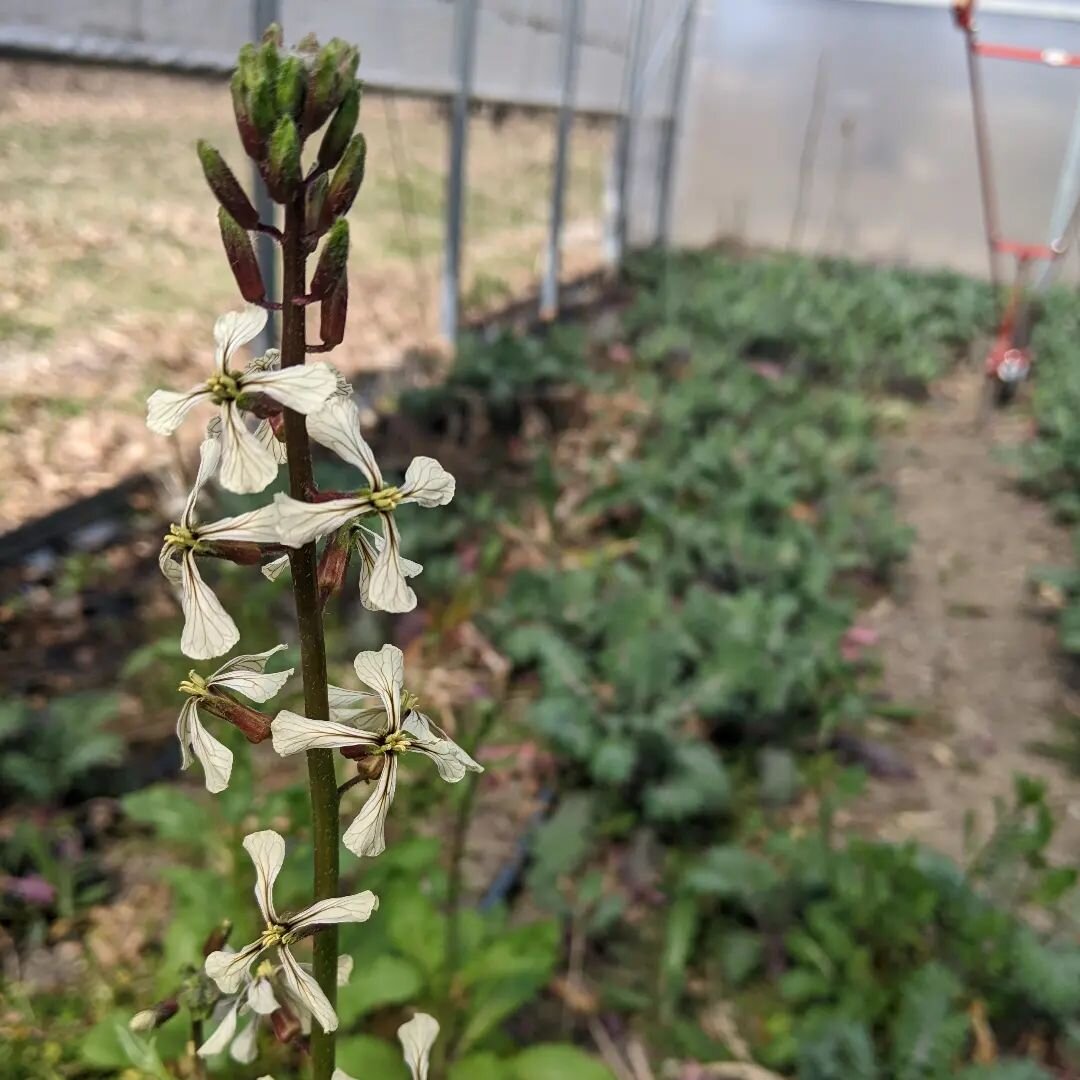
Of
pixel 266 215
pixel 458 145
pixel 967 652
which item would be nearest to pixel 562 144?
pixel 458 145

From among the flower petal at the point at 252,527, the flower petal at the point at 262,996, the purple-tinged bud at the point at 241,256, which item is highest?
the purple-tinged bud at the point at 241,256

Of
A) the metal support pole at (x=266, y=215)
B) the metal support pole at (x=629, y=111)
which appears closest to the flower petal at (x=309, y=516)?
the metal support pole at (x=266, y=215)

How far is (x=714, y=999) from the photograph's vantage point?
2.28m

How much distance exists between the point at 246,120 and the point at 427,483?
0.31m

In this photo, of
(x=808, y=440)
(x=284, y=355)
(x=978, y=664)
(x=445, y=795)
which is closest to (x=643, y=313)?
(x=808, y=440)

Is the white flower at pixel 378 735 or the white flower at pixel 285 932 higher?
the white flower at pixel 378 735

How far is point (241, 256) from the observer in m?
0.81

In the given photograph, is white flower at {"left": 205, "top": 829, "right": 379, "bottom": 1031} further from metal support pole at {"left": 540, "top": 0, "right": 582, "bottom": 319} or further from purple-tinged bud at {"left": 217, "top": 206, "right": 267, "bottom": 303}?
metal support pole at {"left": 540, "top": 0, "right": 582, "bottom": 319}

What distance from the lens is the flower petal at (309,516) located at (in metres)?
0.70

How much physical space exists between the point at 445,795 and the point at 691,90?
9.51 metres

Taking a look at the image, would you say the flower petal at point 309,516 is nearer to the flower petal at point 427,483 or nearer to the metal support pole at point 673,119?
the flower petal at point 427,483

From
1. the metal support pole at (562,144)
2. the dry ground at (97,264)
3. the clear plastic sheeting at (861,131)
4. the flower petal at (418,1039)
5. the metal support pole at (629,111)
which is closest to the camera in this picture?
the flower petal at (418,1039)

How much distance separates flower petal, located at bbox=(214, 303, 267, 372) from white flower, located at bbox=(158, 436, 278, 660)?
0.08 meters

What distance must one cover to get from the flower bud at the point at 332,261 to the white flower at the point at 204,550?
0.50 ft
